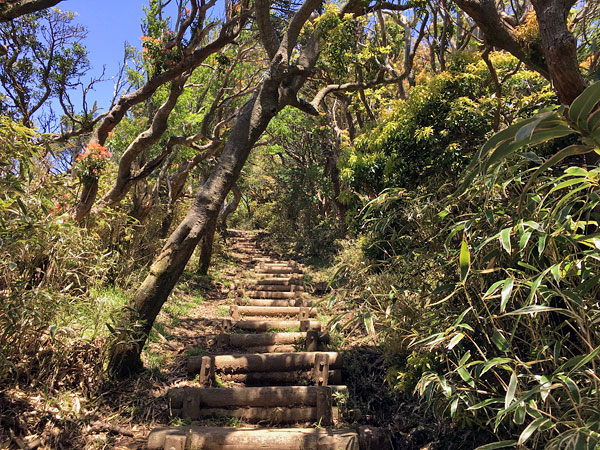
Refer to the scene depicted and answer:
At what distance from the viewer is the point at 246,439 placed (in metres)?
3.05

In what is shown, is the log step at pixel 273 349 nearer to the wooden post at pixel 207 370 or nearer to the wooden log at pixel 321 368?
the wooden log at pixel 321 368

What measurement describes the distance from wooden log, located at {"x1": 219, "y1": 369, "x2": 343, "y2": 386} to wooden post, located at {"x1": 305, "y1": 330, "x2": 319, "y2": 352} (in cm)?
52

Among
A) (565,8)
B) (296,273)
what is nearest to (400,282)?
(565,8)

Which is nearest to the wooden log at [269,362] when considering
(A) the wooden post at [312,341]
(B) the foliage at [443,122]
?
(A) the wooden post at [312,341]

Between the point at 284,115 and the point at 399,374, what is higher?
the point at 284,115

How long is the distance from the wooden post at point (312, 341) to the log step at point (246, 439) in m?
1.86

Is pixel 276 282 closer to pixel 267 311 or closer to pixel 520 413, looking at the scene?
pixel 267 311

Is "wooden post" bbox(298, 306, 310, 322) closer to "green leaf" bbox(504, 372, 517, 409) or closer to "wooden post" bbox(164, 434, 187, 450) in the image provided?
"wooden post" bbox(164, 434, 187, 450)

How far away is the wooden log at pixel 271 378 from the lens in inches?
175

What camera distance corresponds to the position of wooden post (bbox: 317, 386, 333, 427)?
3.60 m

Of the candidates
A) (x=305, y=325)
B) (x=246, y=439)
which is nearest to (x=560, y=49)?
(x=246, y=439)

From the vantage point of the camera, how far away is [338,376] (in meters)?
4.34

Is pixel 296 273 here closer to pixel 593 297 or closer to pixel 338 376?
pixel 338 376

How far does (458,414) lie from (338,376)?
203cm
